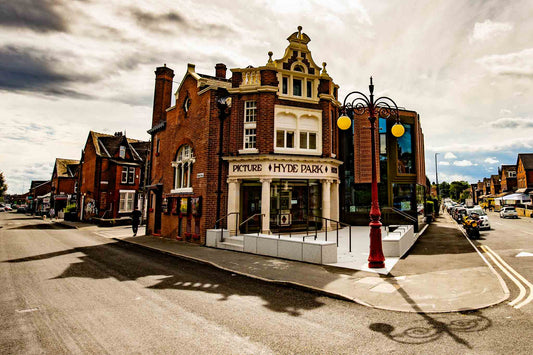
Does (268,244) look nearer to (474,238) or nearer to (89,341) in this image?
(89,341)

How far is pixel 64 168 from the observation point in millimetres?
58250

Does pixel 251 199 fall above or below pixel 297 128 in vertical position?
below

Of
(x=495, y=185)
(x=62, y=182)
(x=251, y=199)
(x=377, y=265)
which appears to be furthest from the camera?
(x=495, y=185)

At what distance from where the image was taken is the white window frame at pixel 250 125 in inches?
642

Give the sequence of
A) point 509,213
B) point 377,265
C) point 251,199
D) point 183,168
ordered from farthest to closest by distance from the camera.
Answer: point 509,213 → point 183,168 → point 251,199 → point 377,265

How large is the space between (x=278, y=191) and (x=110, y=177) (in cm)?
2816

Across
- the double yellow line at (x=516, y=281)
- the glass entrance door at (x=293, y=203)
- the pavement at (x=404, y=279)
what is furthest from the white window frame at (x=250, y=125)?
the double yellow line at (x=516, y=281)

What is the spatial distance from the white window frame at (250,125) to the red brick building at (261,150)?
6 cm

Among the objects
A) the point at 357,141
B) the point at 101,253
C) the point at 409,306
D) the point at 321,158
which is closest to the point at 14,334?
the point at 409,306

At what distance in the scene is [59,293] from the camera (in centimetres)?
698

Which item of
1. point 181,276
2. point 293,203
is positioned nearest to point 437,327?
point 181,276

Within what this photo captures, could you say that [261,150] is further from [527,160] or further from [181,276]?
[527,160]

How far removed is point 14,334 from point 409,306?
288 inches

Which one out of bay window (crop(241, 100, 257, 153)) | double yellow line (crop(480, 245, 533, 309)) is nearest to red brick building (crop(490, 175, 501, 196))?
double yellow line (crop(480, 245, 533, 309))
